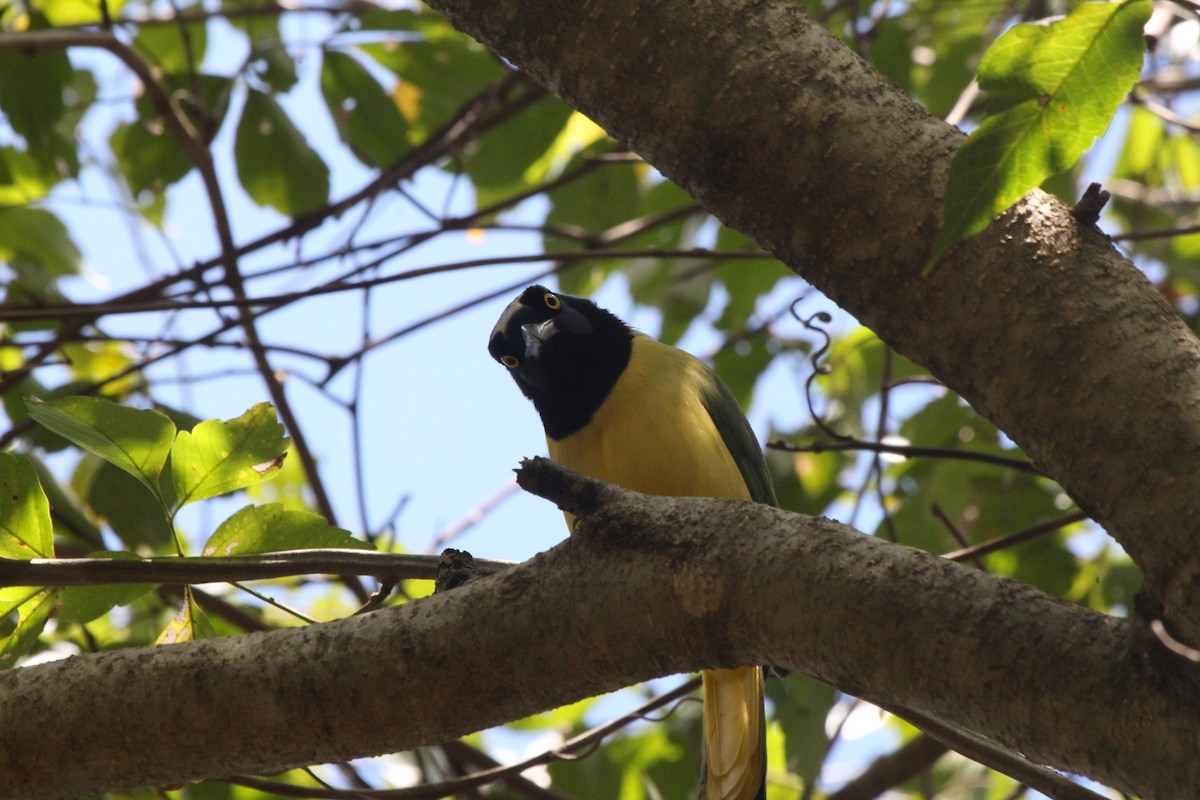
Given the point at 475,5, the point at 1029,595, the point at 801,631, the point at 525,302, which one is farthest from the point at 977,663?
the point at 525,302

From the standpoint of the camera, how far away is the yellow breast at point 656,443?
3.12 metres

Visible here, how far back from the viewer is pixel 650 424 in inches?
125

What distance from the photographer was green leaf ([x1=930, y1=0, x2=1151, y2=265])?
1.40 m

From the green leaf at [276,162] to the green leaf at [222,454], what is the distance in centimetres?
221

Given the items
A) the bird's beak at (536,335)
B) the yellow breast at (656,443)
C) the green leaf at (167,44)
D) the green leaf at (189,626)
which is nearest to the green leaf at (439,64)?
the green leaf at (167,44)

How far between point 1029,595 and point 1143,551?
139 millimetres

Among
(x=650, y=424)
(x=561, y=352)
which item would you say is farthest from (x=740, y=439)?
(x=561, y=352)

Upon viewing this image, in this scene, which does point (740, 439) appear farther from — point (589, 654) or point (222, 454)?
point (589, 654)

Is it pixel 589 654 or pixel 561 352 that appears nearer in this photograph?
pixel 589 654

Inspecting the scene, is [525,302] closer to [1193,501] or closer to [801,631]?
[801,631]

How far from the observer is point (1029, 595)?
146cm

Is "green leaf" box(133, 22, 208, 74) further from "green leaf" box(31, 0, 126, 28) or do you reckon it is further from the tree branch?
the tree branch

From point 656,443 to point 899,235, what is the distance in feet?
5.01

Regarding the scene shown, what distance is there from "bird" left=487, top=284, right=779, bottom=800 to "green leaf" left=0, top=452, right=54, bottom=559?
4.93 feet
